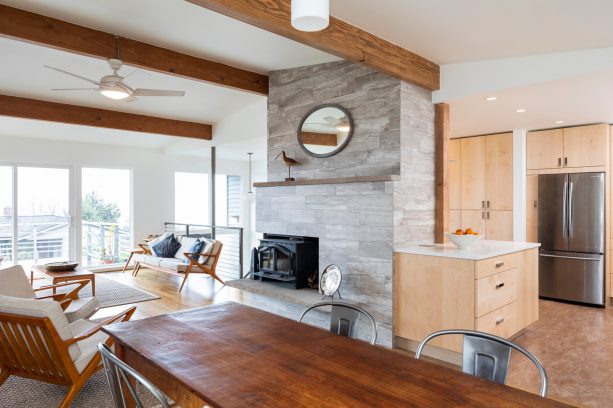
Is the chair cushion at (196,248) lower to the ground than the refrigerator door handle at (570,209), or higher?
lower

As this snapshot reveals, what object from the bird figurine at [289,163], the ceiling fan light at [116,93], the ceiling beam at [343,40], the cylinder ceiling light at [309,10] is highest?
the ceiling beam at [343,40]

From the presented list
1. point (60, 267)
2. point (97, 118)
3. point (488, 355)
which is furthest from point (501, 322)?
point (97, 118)

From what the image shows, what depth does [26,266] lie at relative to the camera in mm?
7121

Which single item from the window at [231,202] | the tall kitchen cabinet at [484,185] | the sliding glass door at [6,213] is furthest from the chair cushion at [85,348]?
the window at [231,202]

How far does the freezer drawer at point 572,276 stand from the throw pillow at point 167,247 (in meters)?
5.55

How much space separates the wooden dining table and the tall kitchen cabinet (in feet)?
14.6

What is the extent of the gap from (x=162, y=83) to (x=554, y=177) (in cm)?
517

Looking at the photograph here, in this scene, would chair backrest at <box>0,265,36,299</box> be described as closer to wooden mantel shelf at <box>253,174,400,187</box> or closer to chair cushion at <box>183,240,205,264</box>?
wooden mantel shelf at <box>253,174,400,187</box>

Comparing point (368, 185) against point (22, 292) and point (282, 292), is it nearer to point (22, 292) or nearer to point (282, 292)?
point (282, 292)

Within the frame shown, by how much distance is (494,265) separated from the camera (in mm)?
3461

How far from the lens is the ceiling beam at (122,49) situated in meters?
3.42

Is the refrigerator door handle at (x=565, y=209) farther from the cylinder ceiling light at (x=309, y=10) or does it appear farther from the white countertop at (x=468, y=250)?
the cylinder ceiling light at (x=309, y=10)

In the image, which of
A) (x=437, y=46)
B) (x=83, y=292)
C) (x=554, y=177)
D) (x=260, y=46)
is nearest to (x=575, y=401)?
(x=437, y=46)

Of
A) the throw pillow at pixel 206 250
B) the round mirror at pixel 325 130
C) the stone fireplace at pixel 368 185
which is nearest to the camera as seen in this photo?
the stone fireplace at pixel 368 185
